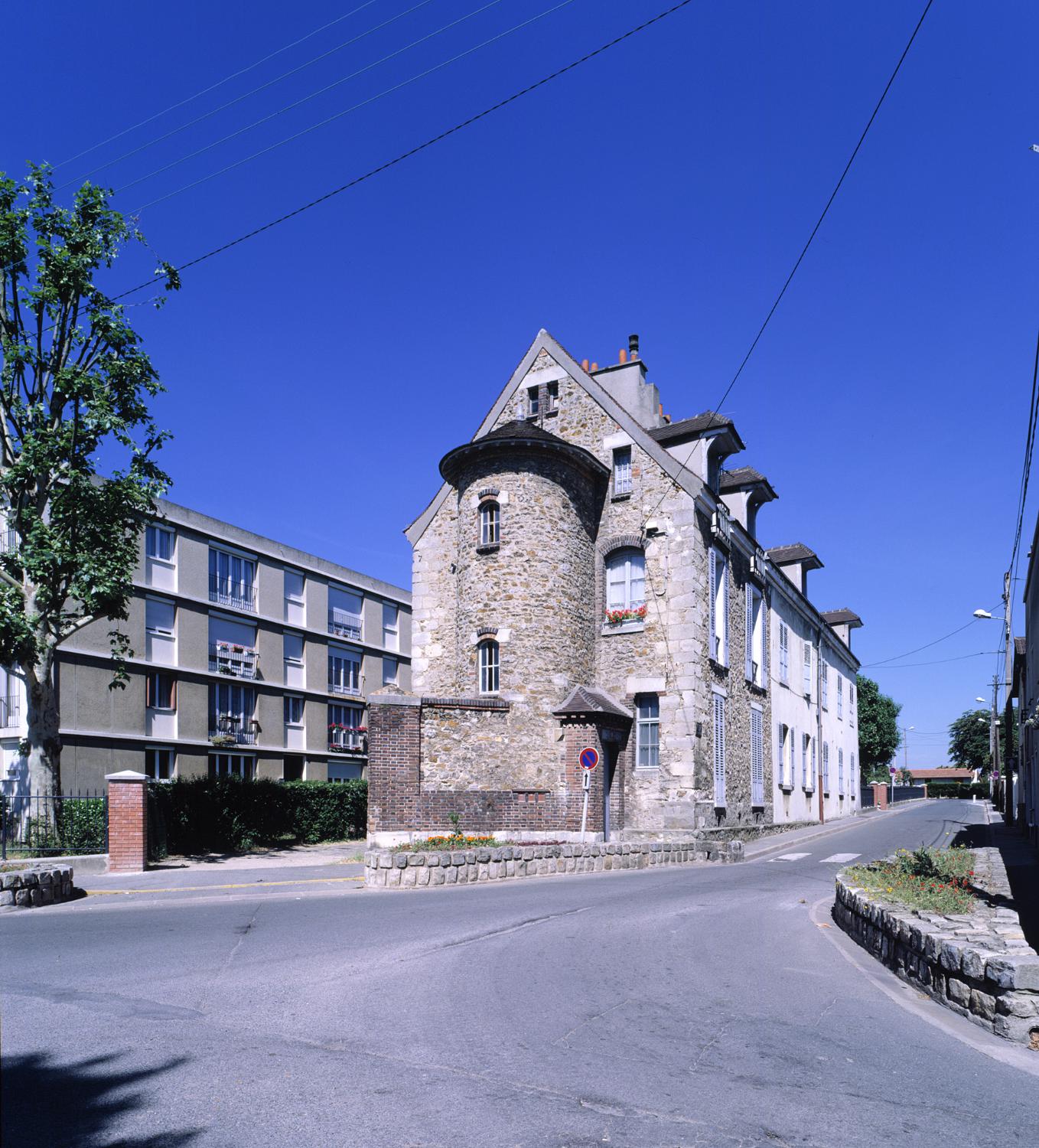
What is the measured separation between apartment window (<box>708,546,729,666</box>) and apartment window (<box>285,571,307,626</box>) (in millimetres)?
20275

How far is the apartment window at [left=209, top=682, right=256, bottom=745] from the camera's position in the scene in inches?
1414

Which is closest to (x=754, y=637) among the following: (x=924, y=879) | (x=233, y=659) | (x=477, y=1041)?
(x=233, y=659)

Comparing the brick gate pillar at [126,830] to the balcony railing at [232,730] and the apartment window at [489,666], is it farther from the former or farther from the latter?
the balcony railing at [232,730]

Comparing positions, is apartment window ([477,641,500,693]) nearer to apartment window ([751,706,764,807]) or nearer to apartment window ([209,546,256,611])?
apartment window ([751,706,764,807])

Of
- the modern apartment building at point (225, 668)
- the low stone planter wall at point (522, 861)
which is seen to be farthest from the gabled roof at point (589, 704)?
the modern apartment building at point (225, 668)

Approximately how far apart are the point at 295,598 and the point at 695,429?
21.5m

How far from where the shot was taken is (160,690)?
33.7 metres

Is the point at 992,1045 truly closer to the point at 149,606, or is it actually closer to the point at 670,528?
the point at 670,528

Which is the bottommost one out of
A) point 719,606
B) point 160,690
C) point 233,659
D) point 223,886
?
point 223,886

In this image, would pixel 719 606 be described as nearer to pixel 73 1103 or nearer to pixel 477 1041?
pixel 477 1041

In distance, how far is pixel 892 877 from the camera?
11.6 metres

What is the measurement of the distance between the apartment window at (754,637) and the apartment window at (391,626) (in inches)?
832

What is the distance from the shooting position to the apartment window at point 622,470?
2617 cm

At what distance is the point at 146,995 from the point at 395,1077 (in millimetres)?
2867
